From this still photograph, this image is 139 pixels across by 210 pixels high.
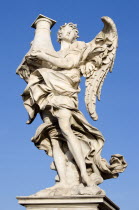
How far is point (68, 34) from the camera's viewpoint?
9.50 m

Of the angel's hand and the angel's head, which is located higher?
the angel's head

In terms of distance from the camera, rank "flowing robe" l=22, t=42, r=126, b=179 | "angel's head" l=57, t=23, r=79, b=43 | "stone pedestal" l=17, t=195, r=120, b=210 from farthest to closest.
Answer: "angel's head" l=57, t=23, r=79, b=43 < "flowing robe" l=22, t=42, r=126, b=179 < "stone pedestal" l=17, t=195, r=120, b=210

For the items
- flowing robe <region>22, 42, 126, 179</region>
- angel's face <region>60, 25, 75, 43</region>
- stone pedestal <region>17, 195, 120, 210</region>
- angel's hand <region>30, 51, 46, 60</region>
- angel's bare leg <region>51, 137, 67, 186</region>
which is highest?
angel's face <region>60, 25, 75, 43</region>

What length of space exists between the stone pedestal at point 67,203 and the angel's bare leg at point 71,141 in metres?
0.42

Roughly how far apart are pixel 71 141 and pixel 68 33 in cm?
241

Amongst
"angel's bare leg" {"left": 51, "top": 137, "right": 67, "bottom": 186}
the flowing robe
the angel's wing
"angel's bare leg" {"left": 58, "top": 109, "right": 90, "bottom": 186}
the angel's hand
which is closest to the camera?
"angel's bare leg" {"left": 58, "top": 109, "right": 90, "bottom": 186}

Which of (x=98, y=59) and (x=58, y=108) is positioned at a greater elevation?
(x=98, y=59)

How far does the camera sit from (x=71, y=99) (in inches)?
348

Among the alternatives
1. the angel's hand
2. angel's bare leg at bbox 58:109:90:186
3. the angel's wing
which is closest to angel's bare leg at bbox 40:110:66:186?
angel's bare leg at bbox 58:109:90:186

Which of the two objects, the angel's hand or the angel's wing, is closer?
the angel's hand

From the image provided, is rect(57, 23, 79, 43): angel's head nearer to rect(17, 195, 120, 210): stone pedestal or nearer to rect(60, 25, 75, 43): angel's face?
rect(60, 25, 75, 43): angel's face

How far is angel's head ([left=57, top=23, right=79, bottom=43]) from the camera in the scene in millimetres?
9492

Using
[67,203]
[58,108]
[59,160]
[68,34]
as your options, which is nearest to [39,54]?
[68,34]

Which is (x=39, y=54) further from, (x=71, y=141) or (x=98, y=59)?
(x=71, y=141)
